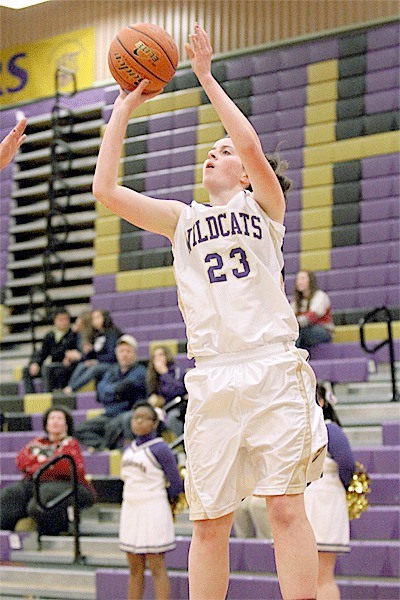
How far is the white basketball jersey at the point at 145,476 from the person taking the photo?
239 inches

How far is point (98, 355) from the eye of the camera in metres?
9.65

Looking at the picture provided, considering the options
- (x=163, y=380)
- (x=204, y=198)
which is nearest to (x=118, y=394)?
(x=163, y=380)

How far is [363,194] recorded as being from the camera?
33.0ft

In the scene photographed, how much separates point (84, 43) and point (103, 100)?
750 mm

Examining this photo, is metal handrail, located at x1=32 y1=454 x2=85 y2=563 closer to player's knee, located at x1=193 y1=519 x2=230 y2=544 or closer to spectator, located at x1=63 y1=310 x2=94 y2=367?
spectator, located at x1=63 y1=310 x2=94 y2=367

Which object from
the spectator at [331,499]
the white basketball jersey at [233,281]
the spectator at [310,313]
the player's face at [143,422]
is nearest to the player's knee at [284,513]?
the white basketball jersey at [233,281]

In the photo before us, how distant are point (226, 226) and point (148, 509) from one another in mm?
3431

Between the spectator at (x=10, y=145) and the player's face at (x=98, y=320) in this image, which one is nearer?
the spectator at (x=10, y=145)

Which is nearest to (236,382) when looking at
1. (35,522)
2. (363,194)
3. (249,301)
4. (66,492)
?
(249,301)

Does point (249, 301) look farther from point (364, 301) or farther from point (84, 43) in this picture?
point (84, 43)

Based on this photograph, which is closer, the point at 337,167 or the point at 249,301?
the point at 249,301

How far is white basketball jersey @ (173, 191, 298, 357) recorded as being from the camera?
115 inches

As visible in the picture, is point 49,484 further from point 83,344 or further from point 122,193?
point 122,193

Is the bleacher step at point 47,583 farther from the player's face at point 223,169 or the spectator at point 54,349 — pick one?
the player's face at point 223,169
